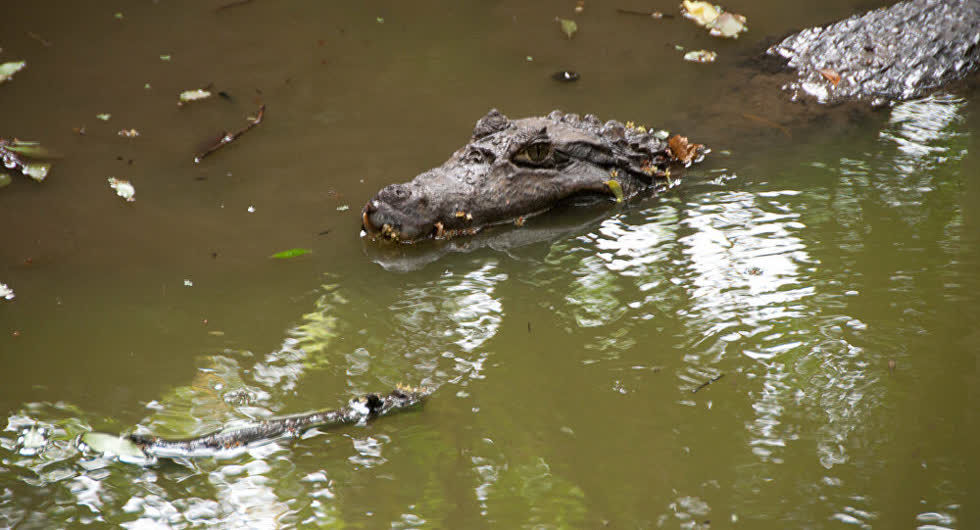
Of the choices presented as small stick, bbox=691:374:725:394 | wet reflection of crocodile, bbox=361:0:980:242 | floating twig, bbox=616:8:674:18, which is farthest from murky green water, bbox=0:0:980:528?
floating twig, bbox=616:8:674:18

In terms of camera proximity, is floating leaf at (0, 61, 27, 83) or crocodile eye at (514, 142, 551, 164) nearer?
crocodile eye at (514, 142, 551, 164)

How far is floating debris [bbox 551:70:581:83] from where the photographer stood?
723 cm

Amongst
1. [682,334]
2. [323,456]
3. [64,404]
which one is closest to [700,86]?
[682,334]

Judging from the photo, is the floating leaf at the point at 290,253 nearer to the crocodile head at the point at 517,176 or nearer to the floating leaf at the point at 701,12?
the crocodile head at the point at 517,176

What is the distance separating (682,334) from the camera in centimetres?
420

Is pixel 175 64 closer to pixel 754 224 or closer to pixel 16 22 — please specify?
pixel 16 22

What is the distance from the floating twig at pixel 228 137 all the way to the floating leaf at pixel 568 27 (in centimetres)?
302

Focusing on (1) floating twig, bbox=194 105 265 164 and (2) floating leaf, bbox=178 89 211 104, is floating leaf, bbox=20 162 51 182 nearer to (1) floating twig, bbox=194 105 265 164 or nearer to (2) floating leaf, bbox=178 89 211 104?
(1) floating twig, bbox=194 105 265 164

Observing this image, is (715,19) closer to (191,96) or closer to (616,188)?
(616,188)

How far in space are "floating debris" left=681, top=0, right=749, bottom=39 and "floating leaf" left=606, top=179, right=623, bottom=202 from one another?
294 cm

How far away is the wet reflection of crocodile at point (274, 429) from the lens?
11.7 ft

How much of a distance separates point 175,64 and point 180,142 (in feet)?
4.70

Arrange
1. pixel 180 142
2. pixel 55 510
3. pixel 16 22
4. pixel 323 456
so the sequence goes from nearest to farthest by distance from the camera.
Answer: pixel 55 510, pixel 323 456, pixel 180 142, pixel 16 22

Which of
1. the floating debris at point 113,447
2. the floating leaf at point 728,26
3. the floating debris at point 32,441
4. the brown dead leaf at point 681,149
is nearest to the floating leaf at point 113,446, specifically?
the floating debris at point 113,447
